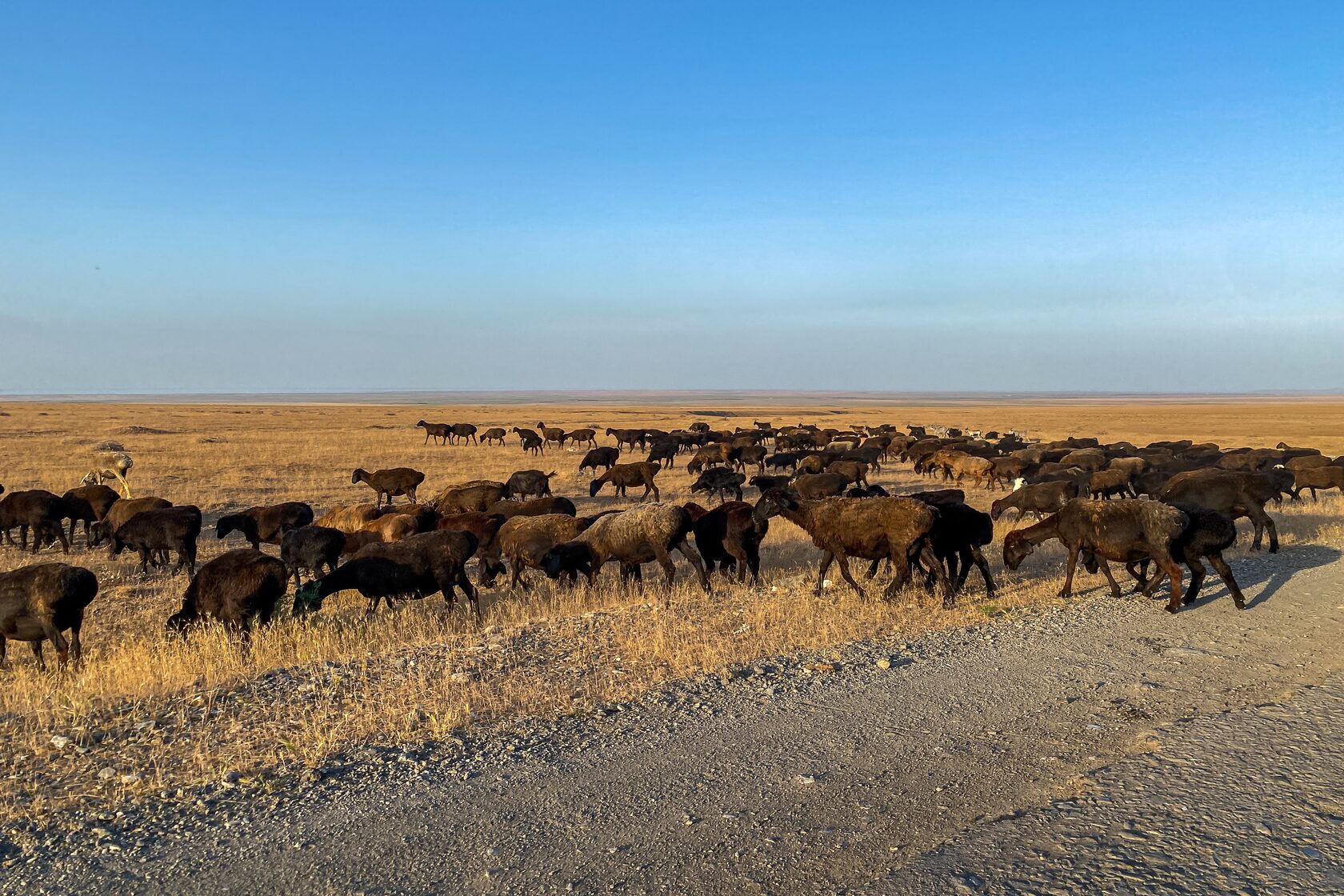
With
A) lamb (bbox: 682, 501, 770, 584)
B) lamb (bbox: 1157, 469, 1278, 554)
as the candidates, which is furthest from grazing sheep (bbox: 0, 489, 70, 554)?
lamb (bbox: 1157, 469, 1278, 554)

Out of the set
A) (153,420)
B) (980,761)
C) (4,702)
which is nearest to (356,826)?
(980,761)

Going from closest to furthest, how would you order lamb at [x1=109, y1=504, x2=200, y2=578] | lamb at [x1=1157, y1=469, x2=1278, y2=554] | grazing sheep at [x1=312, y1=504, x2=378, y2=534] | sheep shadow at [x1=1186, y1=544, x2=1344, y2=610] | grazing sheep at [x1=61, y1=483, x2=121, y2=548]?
sheep shadow at [x1=1186, y1=544, x2=1344, y2=610] → lamb at [x1=1157, y1=469, x2=1278, y2=554] → lamb at [x1=109, y1=504, x2=200, y2=578] → grazing sheep at [x1=312, y1=504, x2=378, y2=534] → grazing sheep at [x1=61, y1=483, x2=121, y2=548]

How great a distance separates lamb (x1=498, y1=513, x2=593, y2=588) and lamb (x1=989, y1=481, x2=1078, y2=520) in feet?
35.4

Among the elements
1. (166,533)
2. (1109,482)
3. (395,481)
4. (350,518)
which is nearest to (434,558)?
(350,518)

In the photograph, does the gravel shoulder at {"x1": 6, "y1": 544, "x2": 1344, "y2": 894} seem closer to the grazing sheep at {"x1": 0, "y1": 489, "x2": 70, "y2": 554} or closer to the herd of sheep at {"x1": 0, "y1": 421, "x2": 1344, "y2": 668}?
the herd of sheep at {"x1": 0, "y1": 421, "x2": 1344, "y2": 668}

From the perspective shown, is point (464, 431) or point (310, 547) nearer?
point (310, 547)

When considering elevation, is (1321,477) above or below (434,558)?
above

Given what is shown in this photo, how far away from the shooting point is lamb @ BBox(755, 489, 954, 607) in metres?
10.6

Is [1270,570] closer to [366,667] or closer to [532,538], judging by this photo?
[532,538]

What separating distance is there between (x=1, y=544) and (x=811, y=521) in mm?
17356

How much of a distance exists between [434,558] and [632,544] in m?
2.84

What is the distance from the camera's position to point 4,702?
283 inches

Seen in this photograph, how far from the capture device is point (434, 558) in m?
11.0

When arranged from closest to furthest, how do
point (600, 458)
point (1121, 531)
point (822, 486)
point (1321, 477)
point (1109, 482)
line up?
point (1121, 531), point (1321, 477), point (1109, 482), point (822, 486), point (600, 458)
